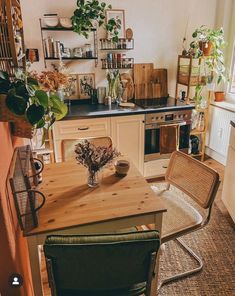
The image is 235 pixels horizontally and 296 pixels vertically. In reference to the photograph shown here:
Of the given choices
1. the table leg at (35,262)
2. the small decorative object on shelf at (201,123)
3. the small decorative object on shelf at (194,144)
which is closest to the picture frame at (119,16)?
the small decorative object on shelf at (201,123)

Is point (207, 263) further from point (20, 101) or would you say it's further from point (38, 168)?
point (20, 101)

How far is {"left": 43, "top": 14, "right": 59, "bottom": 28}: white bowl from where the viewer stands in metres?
2.94

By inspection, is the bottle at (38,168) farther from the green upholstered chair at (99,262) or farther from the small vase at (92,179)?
the green upholstered chair at (99,262)

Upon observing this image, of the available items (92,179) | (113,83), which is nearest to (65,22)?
(113,83)

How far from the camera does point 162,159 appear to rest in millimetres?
3338

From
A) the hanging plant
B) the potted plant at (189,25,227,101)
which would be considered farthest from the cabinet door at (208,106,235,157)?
the hanging plant

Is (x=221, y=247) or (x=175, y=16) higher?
(x=175, y=16)

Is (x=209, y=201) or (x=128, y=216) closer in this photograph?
(x=128, y=216)

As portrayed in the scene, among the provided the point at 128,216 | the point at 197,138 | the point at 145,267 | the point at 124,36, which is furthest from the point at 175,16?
the point at 145,267

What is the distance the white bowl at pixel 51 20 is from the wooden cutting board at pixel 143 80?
113 cm

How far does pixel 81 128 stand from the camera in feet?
9.59

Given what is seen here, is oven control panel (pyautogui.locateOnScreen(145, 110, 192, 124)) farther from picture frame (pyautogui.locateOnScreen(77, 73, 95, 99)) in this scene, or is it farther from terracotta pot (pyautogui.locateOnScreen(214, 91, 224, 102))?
picture frame (pyautogui.locateOnScreen(77, 73, 95, 99))

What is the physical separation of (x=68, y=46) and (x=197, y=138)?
2244 mm

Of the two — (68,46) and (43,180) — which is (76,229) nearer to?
(43,180)
